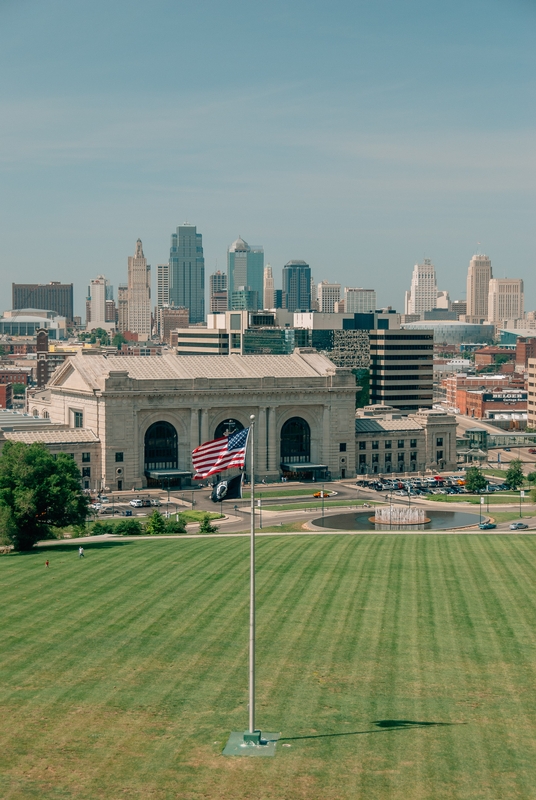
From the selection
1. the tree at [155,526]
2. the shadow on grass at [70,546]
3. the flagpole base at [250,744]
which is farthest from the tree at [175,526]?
the flagpole base at [250,744]

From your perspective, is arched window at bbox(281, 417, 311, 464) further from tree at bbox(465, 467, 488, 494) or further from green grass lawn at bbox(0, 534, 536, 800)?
green grass lawn at bbox(0, 534, 536, 800)

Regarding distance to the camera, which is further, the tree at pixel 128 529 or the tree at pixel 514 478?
the tree at pixel 514 478

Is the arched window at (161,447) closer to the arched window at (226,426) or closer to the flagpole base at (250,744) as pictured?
the arched window at (226,426)

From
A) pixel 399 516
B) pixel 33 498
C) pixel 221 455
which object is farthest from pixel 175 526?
pixel 221 455

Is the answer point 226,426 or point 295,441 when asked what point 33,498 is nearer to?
point 226,426

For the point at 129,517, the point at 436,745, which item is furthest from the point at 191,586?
the point at 129,517

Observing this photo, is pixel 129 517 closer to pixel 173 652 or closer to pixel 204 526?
pixel 204 526
